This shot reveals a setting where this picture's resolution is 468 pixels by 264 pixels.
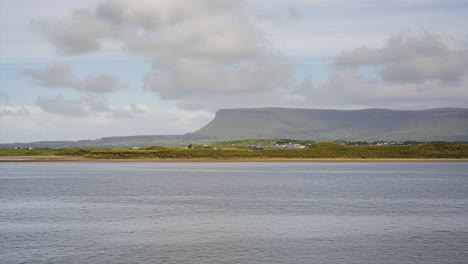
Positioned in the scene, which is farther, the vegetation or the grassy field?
the vegetation

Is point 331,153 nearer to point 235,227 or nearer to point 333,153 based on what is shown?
point 333,153

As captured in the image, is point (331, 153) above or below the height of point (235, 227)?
above

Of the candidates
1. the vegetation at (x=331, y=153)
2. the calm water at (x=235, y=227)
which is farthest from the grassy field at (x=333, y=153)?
the calm water at (x=235, y=227)

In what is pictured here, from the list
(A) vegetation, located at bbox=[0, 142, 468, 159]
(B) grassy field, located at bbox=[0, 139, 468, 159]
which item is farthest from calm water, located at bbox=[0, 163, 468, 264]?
(A) vegetation, located at bbox=[0, 142, 468, 159]

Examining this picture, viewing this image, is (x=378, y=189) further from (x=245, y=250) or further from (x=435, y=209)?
(x=245, y=250)

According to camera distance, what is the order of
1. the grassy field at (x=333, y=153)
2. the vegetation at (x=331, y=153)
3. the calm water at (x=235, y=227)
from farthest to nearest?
the vegetation at (x=331, y=153), the grassy field at (x=333, y=153), the calm water at (x=235, y=227)

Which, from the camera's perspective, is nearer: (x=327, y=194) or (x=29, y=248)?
(x=29, y=248)

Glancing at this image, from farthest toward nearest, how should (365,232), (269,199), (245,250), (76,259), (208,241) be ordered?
(269,199), (365,232), (208,241), (245,250), (76,259)

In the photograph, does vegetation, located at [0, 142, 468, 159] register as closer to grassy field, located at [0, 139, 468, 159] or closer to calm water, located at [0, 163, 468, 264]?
grassy field, located at [0, 139, 468, 159]

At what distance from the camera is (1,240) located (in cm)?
3297

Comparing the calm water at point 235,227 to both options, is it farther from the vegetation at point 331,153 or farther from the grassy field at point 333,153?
the vegetation at point 331,153

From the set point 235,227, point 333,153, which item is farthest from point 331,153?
point 235,227

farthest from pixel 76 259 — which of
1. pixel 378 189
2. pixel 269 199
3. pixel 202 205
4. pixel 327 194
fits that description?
pixel 378 189

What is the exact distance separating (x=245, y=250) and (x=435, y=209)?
2520 centimetres
